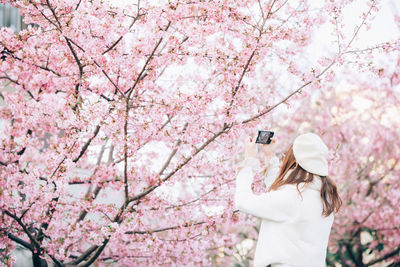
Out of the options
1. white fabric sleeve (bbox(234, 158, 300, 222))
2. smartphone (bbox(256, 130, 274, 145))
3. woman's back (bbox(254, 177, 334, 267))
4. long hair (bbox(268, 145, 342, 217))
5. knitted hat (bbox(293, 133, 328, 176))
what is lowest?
woman's back (bbox(254, 177, 334, 267))

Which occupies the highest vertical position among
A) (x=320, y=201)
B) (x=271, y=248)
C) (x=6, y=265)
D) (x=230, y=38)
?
(x=230, y=38)

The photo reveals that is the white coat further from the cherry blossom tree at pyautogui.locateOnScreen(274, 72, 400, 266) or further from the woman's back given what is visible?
the cherry blossom tree at pyautogui.locateOnScreen(274, 72, 400, 266)

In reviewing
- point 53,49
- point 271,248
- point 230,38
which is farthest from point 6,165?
point 271,248

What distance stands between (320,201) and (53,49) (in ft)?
9.36

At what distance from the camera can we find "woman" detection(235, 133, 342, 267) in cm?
202

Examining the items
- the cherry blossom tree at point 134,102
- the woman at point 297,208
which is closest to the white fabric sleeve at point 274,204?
the woman at point 297,208

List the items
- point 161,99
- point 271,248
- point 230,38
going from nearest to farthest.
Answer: point 271,248, point 161,99, point 230,38

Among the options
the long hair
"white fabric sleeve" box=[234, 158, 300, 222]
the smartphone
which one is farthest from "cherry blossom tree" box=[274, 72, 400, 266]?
"white fabric sleeve" box=[234, 158, 300, 222]

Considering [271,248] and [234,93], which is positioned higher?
[234,93]

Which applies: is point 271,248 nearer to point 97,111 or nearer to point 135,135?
point 97,111

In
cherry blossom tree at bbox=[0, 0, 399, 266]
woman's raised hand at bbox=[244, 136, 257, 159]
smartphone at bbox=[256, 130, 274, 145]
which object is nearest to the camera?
woman's raised hand at bbox=[244, 136, 257, 159]

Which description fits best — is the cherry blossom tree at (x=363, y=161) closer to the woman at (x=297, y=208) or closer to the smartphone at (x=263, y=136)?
the smartphone at (x=263, y=136)

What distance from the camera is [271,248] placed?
2.03 metres

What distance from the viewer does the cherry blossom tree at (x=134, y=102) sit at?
10.5 feet
